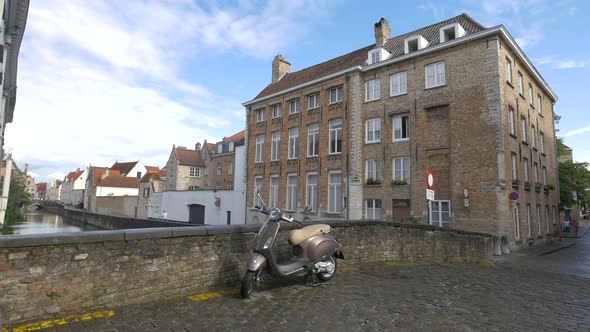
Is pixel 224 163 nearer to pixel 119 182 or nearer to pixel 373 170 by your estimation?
pixel 373 170

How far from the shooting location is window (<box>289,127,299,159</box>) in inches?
1005

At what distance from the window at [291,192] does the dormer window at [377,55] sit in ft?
31.9

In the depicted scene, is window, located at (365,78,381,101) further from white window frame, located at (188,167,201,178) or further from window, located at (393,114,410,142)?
white window frame, located at (188,167,201,178)

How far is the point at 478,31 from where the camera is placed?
57.2ft

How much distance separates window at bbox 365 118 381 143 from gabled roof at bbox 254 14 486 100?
13.9 feet

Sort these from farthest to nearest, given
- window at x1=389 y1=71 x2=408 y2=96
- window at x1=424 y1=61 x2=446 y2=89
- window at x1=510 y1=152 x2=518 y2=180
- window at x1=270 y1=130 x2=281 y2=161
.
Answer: window at x1=270 y1=130 x2=281 y2=161
window at x1=389 y1=71 x2=408 y2=96
window at x1=424 y1=61 x2=446 y2=89
window at x1=510 y1=152 x2=518 y2=180

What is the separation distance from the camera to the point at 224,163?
44625mm

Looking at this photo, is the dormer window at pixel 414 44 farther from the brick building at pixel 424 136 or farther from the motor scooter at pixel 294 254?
the motor scooter at pixel 294 254

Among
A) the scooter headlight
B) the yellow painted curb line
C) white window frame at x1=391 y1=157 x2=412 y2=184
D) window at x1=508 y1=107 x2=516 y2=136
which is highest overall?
window at x1=508 y1=107 x2=516 y2=136

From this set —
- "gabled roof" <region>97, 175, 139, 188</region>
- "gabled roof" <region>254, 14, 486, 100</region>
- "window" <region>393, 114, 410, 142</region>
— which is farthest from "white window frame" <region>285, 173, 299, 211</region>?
"gabled roof" <region>97, 175, 139, 188</region>

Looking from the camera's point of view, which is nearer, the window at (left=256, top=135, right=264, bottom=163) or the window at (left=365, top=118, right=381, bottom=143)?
the window at (left=365, top=118, right=381, bottom=143)

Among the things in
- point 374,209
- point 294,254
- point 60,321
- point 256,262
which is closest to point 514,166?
point 374,209

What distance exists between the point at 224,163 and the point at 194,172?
7.90 meters

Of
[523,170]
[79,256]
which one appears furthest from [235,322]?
[523,170]
